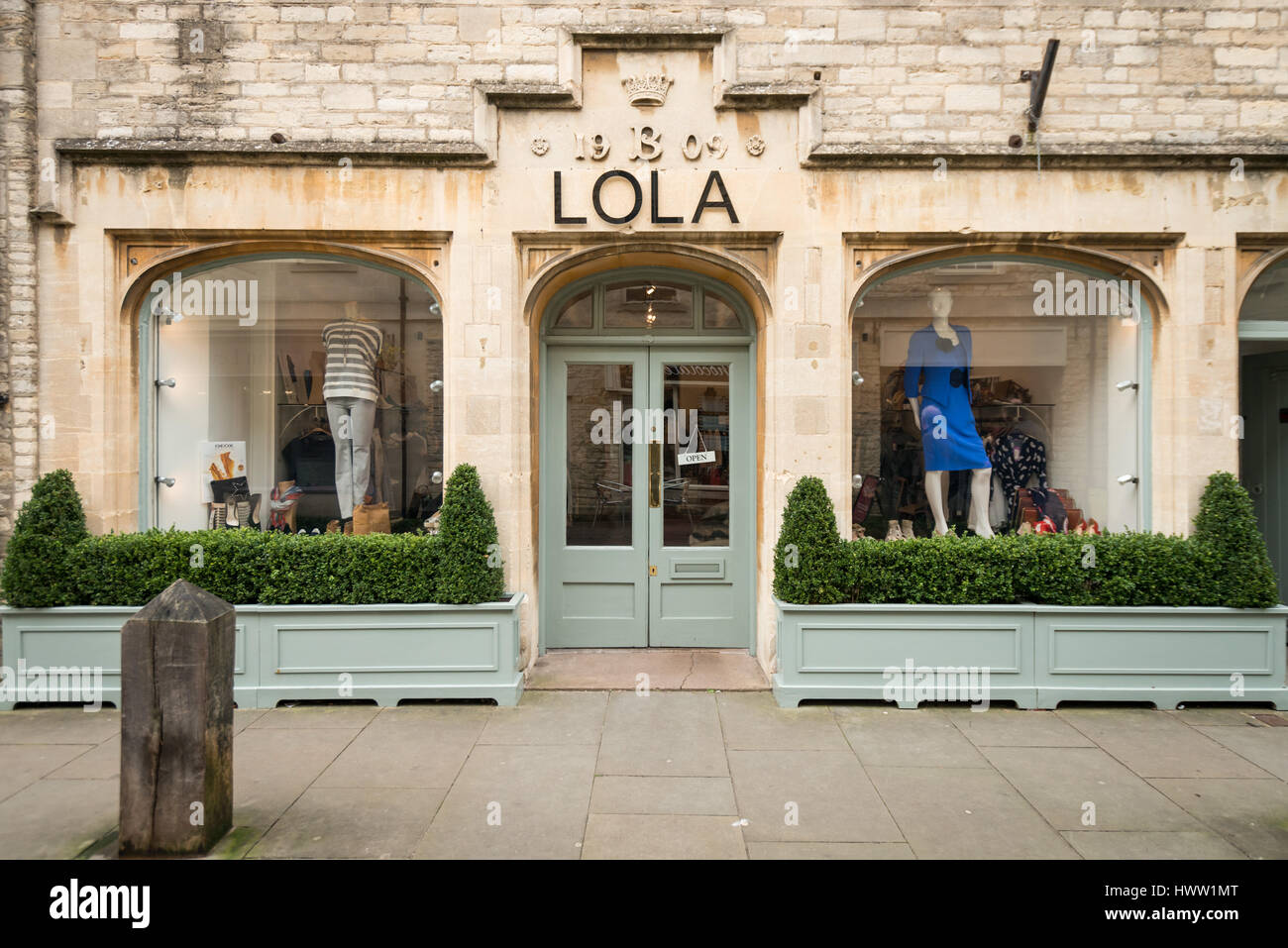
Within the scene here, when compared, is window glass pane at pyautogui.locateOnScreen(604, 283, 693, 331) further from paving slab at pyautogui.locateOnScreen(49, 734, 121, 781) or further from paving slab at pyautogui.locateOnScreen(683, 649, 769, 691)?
paving slab at pyautogui.locateOnScreen(49, 734, 121, 781)

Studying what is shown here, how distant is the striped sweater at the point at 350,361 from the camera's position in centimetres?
676

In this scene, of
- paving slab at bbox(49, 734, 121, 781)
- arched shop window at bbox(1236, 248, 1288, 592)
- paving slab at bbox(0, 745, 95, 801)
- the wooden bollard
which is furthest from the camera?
arched shop window at bbox(1236, 248, 1288, 592)

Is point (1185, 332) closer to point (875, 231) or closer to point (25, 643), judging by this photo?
point (875, 231)

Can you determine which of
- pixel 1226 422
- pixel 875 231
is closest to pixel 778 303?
pixel 875 231

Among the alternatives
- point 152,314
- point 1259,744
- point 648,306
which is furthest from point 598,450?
point 1259,744

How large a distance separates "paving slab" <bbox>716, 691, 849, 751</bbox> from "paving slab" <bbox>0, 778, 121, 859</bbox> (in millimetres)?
3648

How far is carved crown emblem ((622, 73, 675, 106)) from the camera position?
6184 millimetres

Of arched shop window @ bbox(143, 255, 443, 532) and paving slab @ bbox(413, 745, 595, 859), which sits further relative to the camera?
arched shop window @ bbox(143, 255, 443, 532)

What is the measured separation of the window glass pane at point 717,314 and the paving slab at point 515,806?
13.0 feet

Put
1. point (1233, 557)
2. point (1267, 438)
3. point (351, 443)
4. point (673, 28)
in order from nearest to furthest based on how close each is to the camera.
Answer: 1. point (1233, 557)
2. point (673, 28)
3. point (351, 443)
4. point (1267, 438)

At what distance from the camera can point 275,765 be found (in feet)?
15.4

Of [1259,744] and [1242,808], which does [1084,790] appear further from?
[1259,744]

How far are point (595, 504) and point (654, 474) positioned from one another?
2.04 ft

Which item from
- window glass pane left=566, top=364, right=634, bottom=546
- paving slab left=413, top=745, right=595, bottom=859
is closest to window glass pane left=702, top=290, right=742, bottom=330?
window glass pane left=566, top=364, right=634, bottom=546
